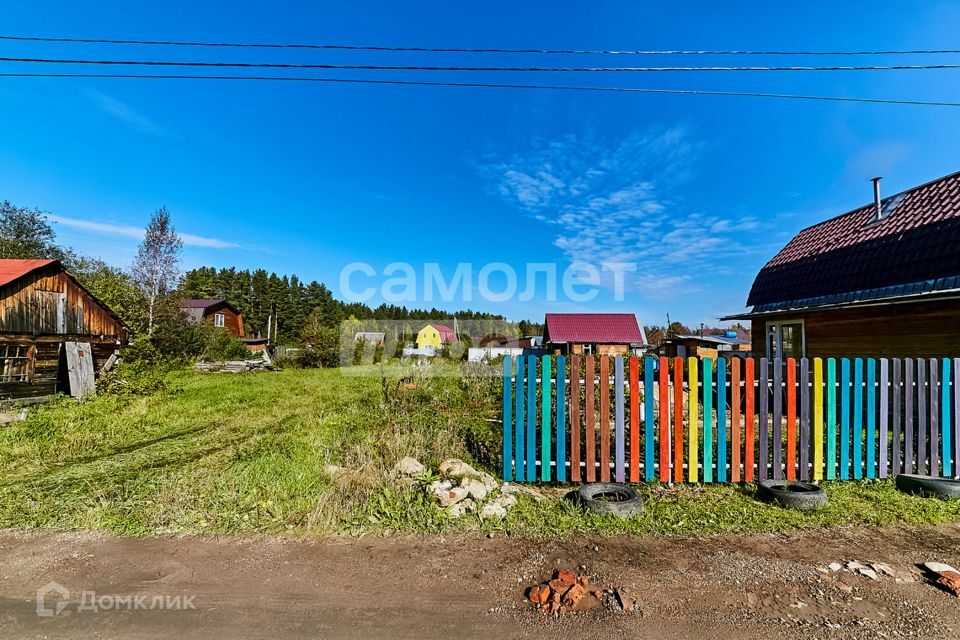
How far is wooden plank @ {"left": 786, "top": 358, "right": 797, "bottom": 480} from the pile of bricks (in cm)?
316

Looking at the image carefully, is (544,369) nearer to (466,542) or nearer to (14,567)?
(466,542)

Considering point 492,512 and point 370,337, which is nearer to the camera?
point 492,512

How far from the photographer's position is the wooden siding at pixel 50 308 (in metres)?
9.43

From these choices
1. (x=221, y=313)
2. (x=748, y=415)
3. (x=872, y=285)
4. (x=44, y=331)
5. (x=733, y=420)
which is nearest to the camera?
(x=748, y=415)

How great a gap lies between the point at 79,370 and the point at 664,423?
548 inches

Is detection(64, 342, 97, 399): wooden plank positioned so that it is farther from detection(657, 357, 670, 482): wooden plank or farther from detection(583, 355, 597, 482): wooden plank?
detection(657, 357, 670, 482): wooden plank

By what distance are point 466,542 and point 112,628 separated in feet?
7.11

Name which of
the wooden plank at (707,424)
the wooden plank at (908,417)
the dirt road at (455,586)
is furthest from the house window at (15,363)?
the wooden plank at (908,417)

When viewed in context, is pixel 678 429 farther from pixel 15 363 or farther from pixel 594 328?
pixel 594 328

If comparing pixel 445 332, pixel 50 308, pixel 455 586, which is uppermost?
pixel 50 308

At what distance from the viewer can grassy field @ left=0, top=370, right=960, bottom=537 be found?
11.0 feet

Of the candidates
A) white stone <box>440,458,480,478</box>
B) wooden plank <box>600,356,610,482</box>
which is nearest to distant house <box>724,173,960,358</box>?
wooden plank <box>600,356,610,482</box>

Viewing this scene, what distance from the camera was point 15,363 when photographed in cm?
939

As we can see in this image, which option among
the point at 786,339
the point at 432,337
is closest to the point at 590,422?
the point at 786,339
